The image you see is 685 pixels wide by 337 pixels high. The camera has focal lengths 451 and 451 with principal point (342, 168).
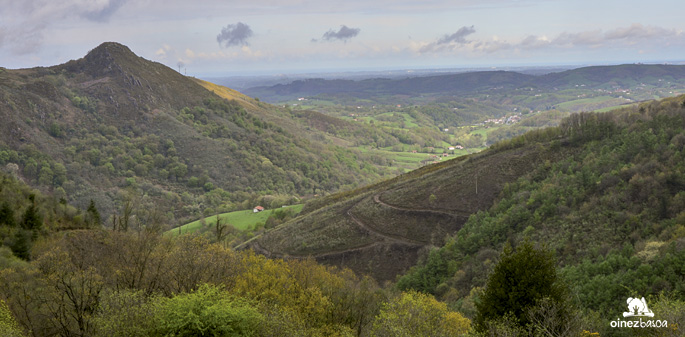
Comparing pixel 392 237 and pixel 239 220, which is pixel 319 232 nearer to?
pixel 392 237

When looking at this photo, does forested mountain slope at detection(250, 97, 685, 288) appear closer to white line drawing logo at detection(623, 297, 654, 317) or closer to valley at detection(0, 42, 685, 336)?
valley at detection(0, 42, 685, 336)

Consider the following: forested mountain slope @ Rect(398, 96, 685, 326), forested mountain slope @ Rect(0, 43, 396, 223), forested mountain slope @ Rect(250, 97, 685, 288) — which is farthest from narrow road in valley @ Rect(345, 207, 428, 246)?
forested mountain slope @ Rect(0, 43, 396, 223)

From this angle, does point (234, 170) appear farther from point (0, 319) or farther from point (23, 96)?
point (0, 319)

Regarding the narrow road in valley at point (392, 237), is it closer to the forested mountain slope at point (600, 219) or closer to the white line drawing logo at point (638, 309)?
the forested mountain slope at point (600, 219)

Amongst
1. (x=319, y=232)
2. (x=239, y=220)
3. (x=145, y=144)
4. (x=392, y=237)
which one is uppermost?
(x=145, y=144)

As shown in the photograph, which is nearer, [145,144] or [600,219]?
[600,219]

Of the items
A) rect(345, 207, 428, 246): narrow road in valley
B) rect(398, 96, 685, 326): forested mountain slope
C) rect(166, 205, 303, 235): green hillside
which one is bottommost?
rect(166, 205, 303, 235): green hillside

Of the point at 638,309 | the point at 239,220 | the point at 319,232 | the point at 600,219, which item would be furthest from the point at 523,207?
the point at 239,220

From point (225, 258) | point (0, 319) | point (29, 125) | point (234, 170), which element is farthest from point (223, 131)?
point (0, 319)

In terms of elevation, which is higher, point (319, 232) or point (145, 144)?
point (145, 144)

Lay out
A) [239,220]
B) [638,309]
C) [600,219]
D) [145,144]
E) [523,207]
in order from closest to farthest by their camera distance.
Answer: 1. [638,309]
2. [600,219]
3. [523,207]
4. [239,220]
5. [145,144]

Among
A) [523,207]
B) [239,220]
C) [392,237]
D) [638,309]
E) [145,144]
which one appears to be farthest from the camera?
[145,144]
